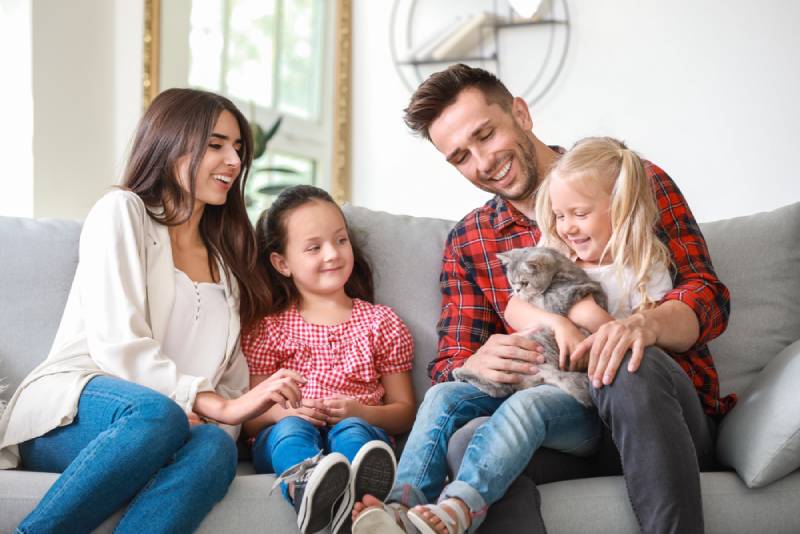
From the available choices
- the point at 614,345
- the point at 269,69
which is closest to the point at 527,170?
the point at 614,345

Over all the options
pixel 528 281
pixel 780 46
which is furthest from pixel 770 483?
pixel 780 46

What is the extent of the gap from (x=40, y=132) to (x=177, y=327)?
1664 mm

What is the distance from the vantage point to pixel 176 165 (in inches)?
77.7

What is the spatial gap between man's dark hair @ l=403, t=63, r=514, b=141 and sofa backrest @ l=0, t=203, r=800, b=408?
302mm

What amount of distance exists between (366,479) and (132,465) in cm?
40

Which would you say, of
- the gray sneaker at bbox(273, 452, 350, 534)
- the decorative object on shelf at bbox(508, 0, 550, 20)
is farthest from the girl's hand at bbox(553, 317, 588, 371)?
the decorative object on shelf at bbox(508, 0, 550, 20)

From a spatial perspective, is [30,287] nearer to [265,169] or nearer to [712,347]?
[712,347]

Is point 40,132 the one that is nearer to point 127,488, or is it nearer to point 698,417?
point 127,488

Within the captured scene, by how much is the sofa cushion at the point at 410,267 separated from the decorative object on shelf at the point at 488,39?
6.03 ft

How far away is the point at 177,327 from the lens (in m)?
1.88

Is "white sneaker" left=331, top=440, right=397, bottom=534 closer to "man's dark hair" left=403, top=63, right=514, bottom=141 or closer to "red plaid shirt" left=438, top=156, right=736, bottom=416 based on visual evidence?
"red plaid shirt" left=438, top=156, right=736, bottom=416

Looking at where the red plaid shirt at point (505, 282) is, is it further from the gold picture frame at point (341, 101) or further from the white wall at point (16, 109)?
the gold picture frame at point (341, 101)

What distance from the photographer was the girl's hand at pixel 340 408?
184 cm

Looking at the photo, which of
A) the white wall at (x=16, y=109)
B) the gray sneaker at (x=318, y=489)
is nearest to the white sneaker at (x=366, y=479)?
the gray sneaker at (x=318, y=489)
